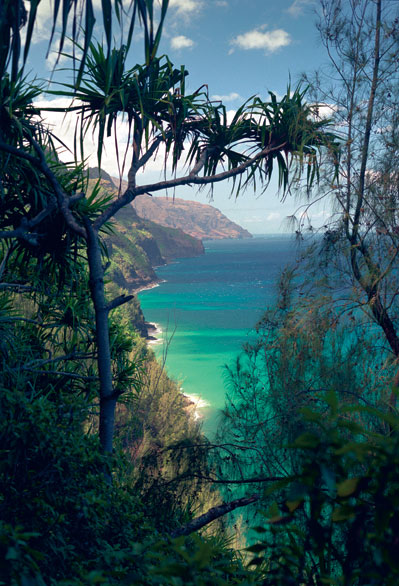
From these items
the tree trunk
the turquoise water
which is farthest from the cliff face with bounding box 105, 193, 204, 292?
the tree trunk

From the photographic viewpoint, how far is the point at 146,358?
5.31 metres

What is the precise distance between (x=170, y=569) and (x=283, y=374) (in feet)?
23.6

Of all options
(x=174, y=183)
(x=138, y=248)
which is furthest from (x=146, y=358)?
(x=138, y=248)

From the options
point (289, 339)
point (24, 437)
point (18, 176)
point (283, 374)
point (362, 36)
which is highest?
point (362, 36)

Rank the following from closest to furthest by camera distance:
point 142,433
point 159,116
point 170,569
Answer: point 170,569, point 159,116, point 142,433

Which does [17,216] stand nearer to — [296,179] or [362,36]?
[296,179]

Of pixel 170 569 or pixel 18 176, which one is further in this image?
pixel 18 176

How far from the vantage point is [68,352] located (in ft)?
17.6

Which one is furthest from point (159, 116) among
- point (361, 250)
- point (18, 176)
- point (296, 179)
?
point (361, 250)

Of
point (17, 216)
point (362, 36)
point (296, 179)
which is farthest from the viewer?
point (362, 36)

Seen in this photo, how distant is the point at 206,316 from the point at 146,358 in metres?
52.1

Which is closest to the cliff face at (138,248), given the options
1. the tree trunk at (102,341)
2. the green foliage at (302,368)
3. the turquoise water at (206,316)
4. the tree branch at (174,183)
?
the turquoise water at (206,316)

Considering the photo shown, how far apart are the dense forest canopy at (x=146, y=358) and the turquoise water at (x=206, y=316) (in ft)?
5.31

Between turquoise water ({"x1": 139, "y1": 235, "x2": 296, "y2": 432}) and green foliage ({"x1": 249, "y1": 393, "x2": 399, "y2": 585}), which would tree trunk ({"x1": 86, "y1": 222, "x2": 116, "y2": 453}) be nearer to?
green foliage ({"x1": 249, "y1": 393, "x2": 399, "y2": 585})
